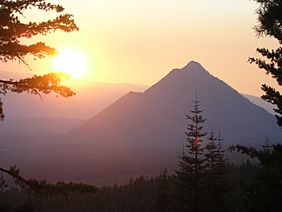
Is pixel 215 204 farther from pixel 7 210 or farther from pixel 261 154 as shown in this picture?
pixel 7 210

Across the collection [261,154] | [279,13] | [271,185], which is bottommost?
[271,185]

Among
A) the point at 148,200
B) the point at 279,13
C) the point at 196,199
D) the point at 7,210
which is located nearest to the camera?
the point at 7,210

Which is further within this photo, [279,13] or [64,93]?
[279,13]

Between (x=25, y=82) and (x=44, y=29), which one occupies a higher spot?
(x=44, y=29)

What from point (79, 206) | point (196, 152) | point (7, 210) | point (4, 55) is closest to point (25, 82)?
point (4, 55)

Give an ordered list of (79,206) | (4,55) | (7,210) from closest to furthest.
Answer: (7,210) < (4,55) < (79,206)

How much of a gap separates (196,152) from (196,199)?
2.98 m

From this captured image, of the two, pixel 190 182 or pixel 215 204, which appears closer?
pixel 190 182

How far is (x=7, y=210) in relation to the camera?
12211 mm

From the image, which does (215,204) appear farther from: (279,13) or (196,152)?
(279,13)

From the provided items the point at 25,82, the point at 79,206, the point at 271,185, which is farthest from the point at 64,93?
the point at 79,206

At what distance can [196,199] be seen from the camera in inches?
1169

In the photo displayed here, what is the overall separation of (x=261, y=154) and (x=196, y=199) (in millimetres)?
15178

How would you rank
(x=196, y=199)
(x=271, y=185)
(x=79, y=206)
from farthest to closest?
1. (x=79, y=206)
2. (x=196, y=199)
3. (x=271, y=185)
